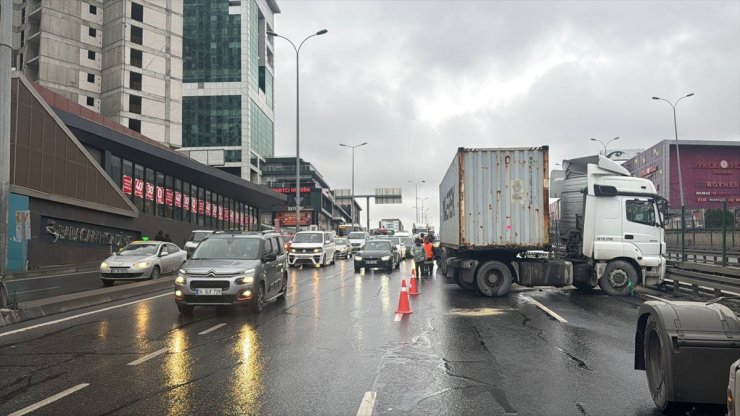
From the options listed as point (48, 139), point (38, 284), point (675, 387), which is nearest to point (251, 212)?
point (48, 139)

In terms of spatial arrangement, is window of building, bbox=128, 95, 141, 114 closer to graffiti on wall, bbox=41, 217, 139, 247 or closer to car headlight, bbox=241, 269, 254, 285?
graffiti on wall, bbox=41, 217, 139, 247

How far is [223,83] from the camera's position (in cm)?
8212

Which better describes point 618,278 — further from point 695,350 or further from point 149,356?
point 149,356

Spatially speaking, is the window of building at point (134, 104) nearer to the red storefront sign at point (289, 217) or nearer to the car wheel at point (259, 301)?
the red storefront sign at point (289, 217)

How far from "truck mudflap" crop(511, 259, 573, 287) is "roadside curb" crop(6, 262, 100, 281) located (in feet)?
62.0

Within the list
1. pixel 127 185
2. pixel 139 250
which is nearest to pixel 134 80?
pixel 127 185

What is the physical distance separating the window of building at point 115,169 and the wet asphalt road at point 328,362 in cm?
2506

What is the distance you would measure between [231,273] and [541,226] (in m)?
7.75

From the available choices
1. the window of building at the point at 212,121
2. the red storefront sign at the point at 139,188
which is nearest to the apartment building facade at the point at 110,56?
the window of building at the point at 212,121

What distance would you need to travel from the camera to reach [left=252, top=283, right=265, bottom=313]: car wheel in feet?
35.2

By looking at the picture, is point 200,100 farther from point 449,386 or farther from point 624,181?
point 449,386

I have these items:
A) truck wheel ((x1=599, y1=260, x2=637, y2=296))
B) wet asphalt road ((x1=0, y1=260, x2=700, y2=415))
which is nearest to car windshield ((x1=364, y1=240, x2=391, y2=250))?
truck wheel ((x1=599, y1=260, x2=637, y2=296))

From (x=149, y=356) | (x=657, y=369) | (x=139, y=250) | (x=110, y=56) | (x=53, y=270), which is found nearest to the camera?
(x=657, y=369)

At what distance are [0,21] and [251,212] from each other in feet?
180
